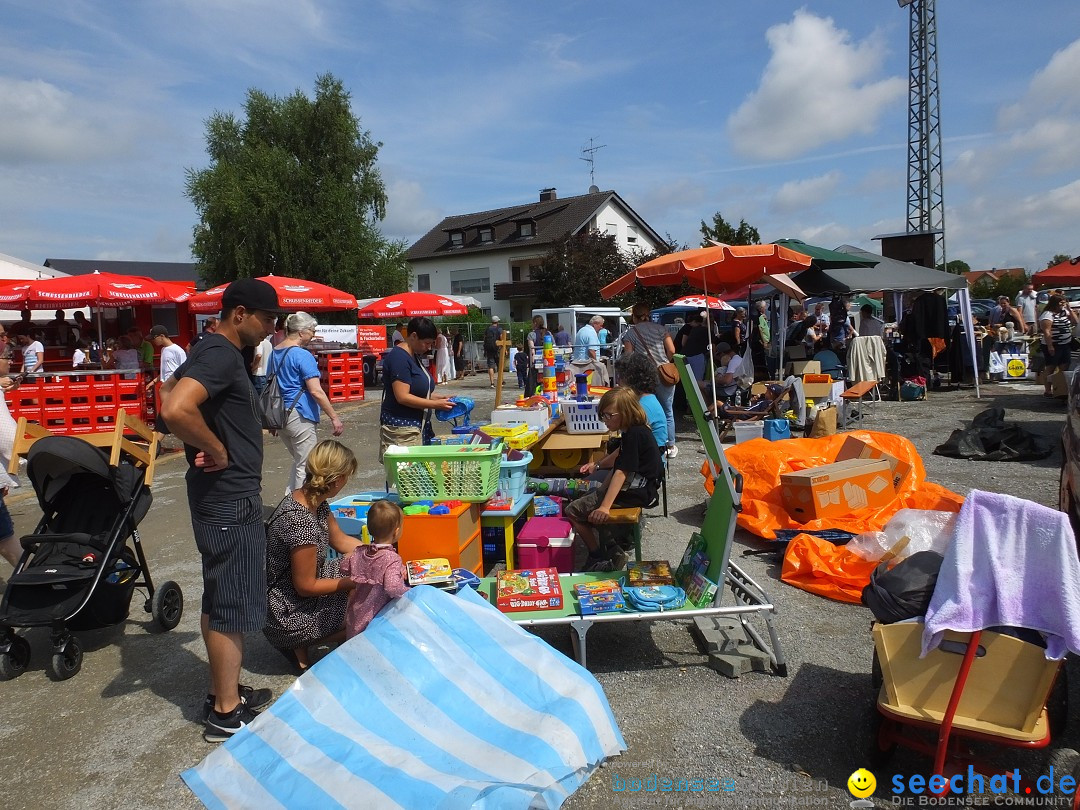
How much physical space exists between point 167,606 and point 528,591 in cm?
242

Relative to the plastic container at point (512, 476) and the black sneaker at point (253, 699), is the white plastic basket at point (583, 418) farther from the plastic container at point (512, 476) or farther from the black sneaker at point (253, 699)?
the black sneaker at point (253, 699)

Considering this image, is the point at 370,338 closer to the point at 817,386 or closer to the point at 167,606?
the point at 817,386

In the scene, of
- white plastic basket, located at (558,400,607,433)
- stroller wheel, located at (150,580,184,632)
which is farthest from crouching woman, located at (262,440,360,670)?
white plastic basket, located at (558,400,607,433)

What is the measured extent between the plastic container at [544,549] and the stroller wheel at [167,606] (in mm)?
2234

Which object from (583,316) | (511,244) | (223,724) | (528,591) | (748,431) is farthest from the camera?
(511,244)

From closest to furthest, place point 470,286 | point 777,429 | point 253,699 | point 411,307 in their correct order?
point 253,699 → point 777,429 → point 411,307 → point 470,286

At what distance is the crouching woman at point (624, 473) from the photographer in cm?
452

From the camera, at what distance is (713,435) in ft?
12.6

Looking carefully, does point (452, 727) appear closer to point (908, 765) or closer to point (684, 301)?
point (908, 765)

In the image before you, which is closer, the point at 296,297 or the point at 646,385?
the point at 646,385

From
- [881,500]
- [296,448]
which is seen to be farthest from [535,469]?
[881,500]

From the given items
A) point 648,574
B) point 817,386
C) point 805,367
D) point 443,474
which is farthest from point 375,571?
point 805,367

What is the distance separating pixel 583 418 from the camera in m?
6.91

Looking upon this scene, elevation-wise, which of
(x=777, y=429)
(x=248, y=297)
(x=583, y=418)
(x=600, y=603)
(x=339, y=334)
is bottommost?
(x=600, y=603)
